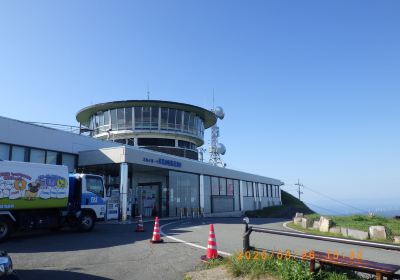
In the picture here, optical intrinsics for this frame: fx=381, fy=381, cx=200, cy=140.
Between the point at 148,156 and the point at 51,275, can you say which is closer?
the point at 51,275

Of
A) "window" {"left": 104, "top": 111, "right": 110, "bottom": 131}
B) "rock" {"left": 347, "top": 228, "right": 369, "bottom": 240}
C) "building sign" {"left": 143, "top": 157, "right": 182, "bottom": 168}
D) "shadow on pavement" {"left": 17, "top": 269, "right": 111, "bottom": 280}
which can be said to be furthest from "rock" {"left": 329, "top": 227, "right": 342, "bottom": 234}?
"window" {"left": 104, "top": 111, "right": 110, "bottom": 131}

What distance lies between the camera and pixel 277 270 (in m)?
7.38

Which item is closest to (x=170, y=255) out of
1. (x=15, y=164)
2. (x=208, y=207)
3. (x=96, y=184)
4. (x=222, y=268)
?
(x=222, y=268)

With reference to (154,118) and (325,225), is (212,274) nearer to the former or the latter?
(325,225)

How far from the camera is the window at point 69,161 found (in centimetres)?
2758

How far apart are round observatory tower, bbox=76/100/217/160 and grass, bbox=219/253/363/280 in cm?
3479

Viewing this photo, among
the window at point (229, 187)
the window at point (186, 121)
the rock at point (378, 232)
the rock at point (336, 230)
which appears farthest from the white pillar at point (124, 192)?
the window at point (186, 121)

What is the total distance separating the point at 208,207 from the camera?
127ft

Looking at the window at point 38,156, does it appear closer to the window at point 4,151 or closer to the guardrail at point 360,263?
the window at point 4,151

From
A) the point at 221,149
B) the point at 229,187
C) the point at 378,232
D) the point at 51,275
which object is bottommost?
the point at 51,275

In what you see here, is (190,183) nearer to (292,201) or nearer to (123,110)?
(123,110)

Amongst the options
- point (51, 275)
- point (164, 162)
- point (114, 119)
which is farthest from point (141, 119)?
point (51, 275)

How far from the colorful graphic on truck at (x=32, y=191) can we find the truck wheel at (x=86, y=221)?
125 cm

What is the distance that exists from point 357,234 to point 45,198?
13811 millimetres
